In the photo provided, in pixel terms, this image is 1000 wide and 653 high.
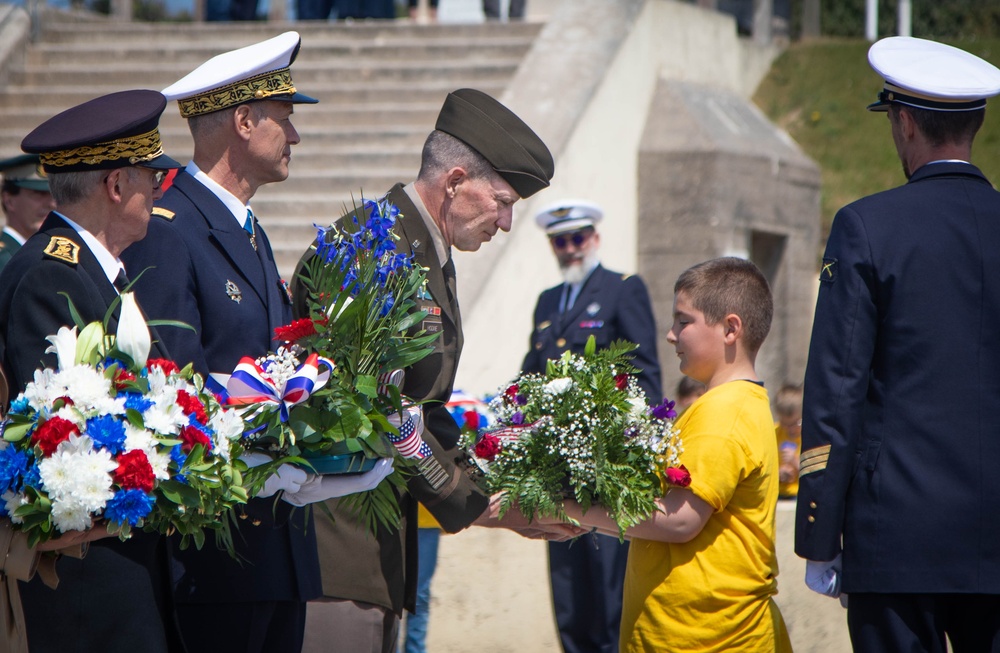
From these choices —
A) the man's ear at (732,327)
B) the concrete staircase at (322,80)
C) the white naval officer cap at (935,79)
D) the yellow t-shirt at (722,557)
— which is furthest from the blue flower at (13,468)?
the concrete staircase at (322,80)

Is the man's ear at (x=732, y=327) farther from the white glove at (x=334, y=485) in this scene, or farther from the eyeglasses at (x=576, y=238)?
the eyeglasses at (x=576, y=238)

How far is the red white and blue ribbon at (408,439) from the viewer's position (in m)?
3.35

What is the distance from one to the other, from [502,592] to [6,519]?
3.68m

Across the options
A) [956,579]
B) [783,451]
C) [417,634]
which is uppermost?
[956,579]

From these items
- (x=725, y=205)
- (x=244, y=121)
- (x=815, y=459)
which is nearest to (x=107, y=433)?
(x=244, y=121)

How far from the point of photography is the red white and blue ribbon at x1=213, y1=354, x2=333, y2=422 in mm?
2953

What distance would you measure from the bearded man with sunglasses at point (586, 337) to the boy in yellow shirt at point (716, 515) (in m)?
2.24

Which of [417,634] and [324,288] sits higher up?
[324,288]

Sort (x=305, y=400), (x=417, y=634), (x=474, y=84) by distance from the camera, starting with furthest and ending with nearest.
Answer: (x=474, y=84), (x=417, y=634), (x=305, y=400)

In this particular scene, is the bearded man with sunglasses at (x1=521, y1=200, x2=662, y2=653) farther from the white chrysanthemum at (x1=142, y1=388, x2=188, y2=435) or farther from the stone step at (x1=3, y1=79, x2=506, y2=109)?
the white chrysanthemum at (x1=142, y1=388, x2=188, y2=435)

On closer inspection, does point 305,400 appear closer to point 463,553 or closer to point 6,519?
point 6,519

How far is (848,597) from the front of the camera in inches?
137

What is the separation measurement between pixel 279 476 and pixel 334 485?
160 mm

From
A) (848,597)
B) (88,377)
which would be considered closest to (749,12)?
(848,597)
